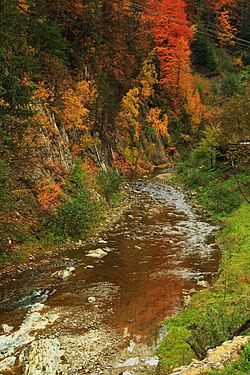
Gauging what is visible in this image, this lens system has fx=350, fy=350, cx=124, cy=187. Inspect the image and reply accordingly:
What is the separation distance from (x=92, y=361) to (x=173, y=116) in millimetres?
43248

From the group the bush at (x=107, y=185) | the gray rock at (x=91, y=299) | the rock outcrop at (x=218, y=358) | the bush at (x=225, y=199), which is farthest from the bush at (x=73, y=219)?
the rock outcrop at (x=218, y=358)

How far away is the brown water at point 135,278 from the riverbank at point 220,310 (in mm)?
570

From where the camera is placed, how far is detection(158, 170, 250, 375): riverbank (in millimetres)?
6648

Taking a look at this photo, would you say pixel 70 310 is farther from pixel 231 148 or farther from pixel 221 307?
pixel 231 148

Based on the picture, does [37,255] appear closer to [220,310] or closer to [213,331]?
[220,310]

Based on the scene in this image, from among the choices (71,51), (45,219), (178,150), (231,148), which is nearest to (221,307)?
(231,148)

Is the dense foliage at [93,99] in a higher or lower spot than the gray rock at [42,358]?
higher

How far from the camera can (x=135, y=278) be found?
11.9m

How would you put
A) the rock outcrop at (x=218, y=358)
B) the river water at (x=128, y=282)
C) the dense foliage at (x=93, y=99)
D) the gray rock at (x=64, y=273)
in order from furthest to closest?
the dense foliage at (x=93, y=99)
the gray rock at (x=64, y=273)
the river water at (x=128, y=282)
the rock outcrop at (x=218, y=358)

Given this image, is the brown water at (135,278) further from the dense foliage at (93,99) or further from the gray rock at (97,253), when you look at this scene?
the dense foliage at (93,99)

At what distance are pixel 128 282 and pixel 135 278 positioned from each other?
40cm

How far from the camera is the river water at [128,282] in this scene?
9.18m

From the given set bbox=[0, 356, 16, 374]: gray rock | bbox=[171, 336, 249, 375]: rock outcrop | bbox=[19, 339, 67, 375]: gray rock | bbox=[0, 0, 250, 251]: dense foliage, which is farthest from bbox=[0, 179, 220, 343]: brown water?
bbox=[171, 336, 249, 375]: rock outcrop

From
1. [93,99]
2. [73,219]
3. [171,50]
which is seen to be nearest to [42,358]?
[73,219]
